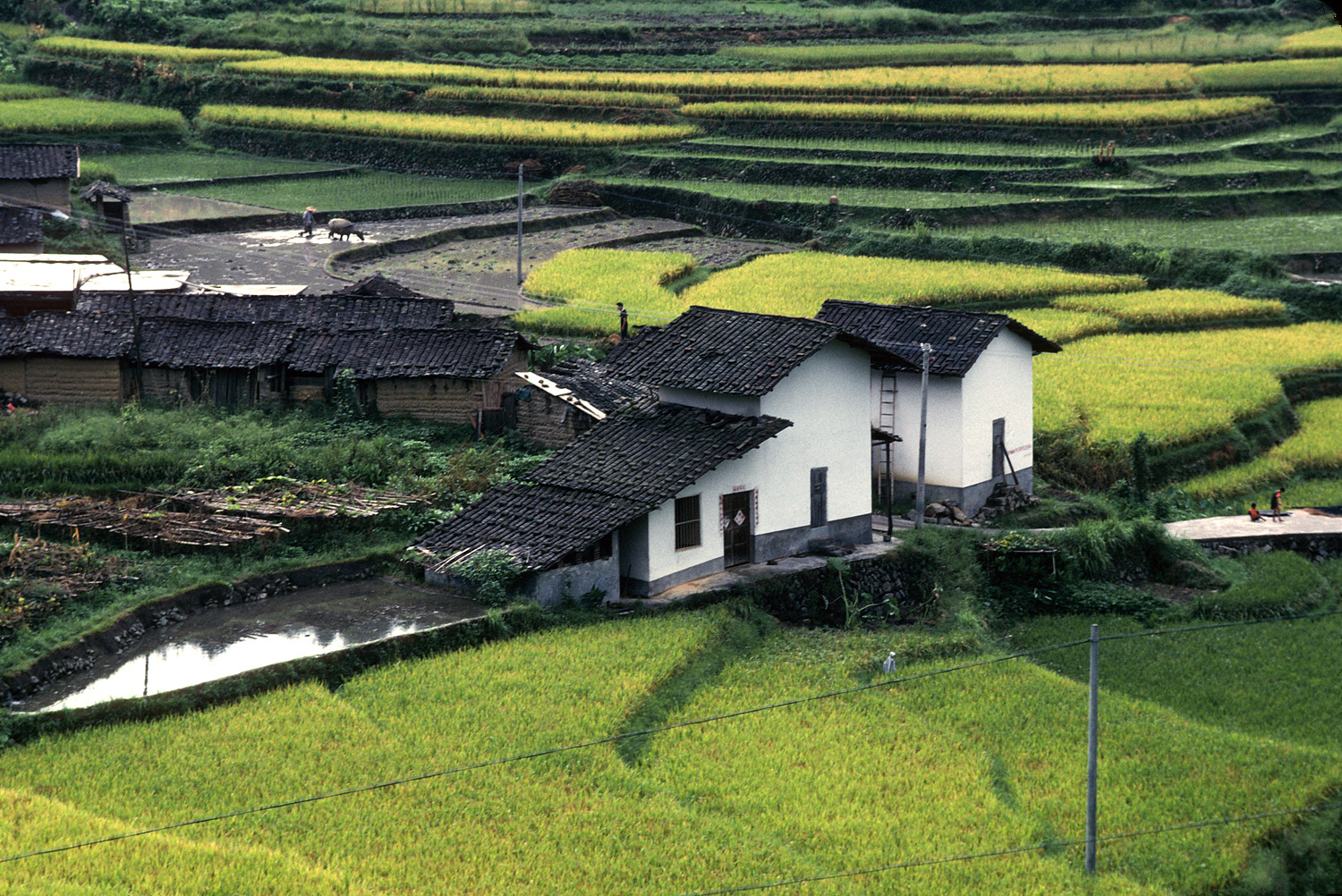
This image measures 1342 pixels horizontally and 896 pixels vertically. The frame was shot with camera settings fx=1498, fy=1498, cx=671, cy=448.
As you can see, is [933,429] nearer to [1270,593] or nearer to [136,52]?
[1270,593]

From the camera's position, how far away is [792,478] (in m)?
20.3

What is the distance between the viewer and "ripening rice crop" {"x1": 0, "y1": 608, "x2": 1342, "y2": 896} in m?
12.2

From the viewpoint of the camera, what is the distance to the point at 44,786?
1326 cm

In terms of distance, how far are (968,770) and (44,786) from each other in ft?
27.6

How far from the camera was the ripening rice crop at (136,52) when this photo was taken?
2180 inches

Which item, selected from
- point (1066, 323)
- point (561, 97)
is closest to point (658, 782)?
point (1066, 323)

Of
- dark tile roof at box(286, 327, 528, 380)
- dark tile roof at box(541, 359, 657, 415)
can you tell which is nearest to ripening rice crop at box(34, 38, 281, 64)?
dark tile roof at box(286, 327, 528, 380)

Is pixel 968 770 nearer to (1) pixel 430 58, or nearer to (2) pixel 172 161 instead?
(2) pixel 172 161

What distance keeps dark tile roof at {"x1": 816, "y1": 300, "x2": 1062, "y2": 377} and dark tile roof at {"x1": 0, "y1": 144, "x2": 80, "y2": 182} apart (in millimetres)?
21531

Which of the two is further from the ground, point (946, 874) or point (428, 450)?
point (428, 450)

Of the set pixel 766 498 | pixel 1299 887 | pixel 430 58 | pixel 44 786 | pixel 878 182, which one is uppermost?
pixel 430 58

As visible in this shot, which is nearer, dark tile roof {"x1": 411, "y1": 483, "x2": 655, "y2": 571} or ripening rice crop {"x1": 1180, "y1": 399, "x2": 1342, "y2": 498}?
dark tile roof {"x1": 411, "y1": 483, "x2": 655, "y2": 571}

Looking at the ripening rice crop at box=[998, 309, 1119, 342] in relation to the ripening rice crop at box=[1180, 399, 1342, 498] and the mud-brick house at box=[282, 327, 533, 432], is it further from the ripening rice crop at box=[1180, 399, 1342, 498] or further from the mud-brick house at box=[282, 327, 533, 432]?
the mud-brick house at box=[282, 327, 533, 432]

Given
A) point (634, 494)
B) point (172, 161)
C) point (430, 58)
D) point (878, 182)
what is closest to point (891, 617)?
point (634, 494)
